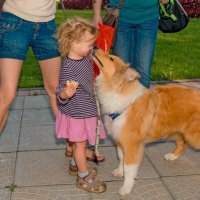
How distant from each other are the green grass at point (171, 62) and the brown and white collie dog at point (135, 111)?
12.6ft

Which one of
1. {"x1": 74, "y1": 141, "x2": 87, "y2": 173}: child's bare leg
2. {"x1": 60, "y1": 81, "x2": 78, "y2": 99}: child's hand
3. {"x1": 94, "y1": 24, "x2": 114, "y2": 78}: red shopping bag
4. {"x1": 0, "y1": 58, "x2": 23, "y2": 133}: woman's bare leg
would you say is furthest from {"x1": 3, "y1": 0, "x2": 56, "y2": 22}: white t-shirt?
{"x1": 74, "y1": 141, "x2": 87, "y2": 173}: child's bare leg

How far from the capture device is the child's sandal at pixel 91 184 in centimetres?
407

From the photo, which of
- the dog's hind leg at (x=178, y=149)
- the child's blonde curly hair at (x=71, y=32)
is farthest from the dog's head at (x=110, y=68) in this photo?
the dog's hind leg at (x=178, y=149)

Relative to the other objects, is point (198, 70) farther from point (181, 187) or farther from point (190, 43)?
point (181, 187)

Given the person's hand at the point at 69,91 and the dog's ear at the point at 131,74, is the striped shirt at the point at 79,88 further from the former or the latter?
the dog's ear at the point at 131,74

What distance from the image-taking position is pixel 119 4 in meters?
4.34

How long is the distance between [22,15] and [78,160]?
1.67m

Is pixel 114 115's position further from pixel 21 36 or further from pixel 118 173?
pixel 21 36

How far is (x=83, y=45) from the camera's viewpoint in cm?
386

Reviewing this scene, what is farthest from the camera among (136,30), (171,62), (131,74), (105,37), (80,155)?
(171,62)

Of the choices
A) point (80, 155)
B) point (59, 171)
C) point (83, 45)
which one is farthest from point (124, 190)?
point (83, 45)

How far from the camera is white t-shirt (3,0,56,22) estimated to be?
393cm

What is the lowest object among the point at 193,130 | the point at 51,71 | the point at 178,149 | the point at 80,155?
the point at 178,149

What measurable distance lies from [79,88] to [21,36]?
0.84m
